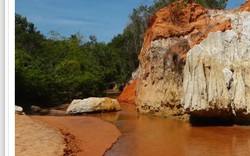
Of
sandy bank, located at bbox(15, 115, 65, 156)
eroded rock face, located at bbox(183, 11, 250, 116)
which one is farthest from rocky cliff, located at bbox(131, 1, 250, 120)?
sandy bank, located at bbox(15, 115, 65, 156)

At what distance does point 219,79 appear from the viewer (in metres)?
6.61

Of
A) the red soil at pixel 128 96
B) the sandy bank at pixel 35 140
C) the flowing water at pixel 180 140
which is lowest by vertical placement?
the flowing water at pixel 180 140

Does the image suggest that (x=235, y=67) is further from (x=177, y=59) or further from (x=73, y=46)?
(x=73, y=46)

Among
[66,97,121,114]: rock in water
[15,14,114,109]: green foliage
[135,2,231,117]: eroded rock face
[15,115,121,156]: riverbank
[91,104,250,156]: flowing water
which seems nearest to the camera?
[15,115,121,156]: riverbank

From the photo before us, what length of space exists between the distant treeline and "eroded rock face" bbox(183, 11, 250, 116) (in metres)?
5.47

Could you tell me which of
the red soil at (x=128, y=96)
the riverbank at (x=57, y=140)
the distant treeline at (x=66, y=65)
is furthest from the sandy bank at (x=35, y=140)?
the red soil at (x=128, y=96)

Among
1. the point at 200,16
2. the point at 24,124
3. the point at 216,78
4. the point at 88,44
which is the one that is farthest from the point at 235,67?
the point at 88,44

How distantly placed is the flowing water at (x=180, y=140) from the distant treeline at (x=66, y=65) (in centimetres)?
502

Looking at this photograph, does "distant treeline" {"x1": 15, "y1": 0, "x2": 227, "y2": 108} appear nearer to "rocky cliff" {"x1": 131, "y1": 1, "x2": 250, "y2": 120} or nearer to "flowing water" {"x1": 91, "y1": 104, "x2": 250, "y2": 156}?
"rocky cliff" {"x1": 131, "y1": 1, "x2": 250, "y2": 120}

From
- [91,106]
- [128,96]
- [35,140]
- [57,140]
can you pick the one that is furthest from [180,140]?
[128,96]

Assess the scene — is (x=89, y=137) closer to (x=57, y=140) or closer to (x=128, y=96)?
(x=57, y=140)

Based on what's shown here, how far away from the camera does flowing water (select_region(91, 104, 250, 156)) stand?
4.70 metres

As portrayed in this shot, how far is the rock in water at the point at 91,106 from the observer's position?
10.1 m

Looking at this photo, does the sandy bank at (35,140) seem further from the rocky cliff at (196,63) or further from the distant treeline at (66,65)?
the distant treeline at (66,65)
